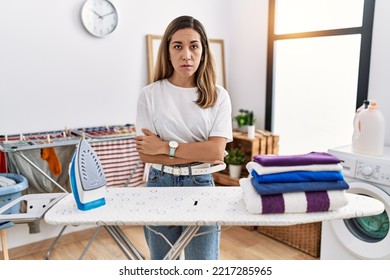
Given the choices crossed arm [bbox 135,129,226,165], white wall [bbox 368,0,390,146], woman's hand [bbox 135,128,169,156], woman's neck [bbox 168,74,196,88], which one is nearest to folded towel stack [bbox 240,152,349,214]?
crossed arm [bbox 135,129,226,165]

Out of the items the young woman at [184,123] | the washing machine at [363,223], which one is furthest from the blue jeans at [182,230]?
the washing machine at [363,223]

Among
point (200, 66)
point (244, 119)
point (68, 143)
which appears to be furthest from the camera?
point (244, 119)

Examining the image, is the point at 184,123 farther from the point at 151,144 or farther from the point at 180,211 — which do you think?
the point at 180,211

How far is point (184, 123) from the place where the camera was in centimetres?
147

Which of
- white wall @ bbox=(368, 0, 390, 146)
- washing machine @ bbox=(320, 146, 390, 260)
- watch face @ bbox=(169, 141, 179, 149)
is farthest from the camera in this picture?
white wall @ bbox=(368, 0, 390, 146)

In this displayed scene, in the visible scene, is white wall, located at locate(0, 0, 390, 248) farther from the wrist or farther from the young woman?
the wrist

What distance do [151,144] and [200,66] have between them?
0.39m

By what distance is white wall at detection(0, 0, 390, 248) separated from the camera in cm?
236

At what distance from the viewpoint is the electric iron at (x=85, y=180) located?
1.12 metres

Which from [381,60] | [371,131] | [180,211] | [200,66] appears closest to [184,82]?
[200,66]

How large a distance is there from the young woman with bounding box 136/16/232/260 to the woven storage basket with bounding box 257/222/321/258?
4.29ft

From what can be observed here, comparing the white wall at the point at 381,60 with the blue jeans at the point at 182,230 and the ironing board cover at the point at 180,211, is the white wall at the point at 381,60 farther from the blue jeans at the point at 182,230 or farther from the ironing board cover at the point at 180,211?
the blue jeans at the point at 182,230
